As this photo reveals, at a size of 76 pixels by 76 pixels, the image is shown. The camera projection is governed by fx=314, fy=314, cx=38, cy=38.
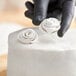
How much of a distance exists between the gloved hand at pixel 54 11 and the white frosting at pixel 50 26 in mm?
11

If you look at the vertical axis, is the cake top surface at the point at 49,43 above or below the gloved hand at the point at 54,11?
below

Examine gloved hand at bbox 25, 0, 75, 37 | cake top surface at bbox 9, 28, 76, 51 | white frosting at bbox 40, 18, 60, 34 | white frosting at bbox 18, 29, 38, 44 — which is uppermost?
gloved hand at bbox 25, 0, 75, 37

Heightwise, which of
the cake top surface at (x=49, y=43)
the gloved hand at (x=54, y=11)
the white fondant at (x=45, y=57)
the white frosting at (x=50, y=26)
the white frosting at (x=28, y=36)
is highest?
the gloved hand at (x=54, y=11)

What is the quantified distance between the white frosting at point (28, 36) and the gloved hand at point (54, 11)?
0.09ft

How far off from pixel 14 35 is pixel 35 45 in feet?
0.14

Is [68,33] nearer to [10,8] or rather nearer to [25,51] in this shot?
[25,51]

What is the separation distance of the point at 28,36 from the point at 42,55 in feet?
0.13

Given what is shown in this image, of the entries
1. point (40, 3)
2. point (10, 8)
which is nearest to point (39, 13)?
point (40, 3)

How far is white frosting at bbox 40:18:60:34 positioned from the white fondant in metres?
0.02

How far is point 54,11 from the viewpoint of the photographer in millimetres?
510

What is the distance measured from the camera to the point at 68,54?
0.49 m

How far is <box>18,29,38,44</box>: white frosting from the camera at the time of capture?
0.50 m

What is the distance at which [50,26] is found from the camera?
490 mm

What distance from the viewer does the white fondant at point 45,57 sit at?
0.49m
